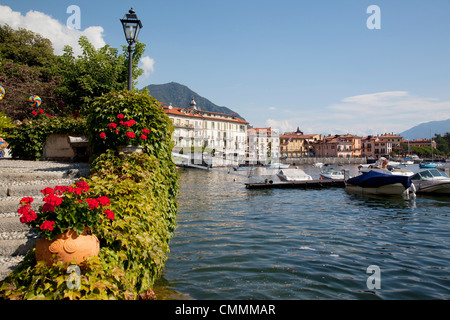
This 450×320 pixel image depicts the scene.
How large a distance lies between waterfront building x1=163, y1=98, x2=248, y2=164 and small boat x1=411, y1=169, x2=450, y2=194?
62.0 metres

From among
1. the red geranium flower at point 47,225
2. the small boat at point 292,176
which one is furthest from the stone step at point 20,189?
the small boat at point 292,176

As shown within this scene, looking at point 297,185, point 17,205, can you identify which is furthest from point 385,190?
point 17,205

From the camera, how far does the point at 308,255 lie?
991cm

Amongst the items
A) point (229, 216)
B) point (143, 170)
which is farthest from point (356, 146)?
point (143, 170)

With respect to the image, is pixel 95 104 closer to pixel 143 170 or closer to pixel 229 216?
pixel 143 170

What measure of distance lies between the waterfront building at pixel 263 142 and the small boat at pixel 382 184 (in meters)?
92.0

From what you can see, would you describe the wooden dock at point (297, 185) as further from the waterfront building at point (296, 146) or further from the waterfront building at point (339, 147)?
the waterfront building at point (339, 147)

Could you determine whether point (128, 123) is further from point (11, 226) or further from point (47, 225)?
point (47, 225)

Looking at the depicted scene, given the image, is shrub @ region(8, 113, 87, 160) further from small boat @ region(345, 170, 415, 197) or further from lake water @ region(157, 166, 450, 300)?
small boat @ region(345, 170, 415, 197)

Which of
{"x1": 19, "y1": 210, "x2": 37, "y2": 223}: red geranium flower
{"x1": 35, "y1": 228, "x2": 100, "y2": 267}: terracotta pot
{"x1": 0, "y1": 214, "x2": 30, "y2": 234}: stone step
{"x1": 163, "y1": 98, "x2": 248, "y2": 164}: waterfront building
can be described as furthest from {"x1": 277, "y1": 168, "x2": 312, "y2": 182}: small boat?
{"x1": 163, "y1": 98, "x2": 248, "y2": 164}: waterfront building

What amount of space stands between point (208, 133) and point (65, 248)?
104 meters
